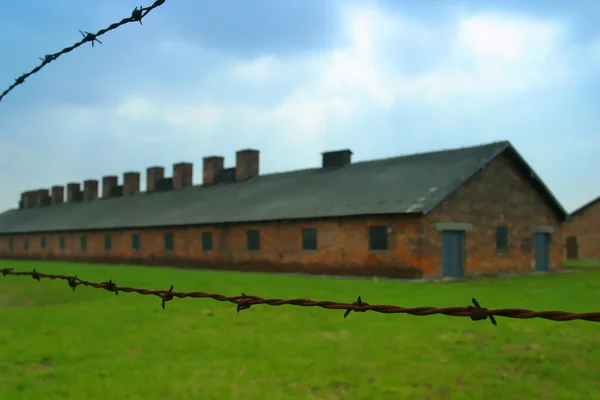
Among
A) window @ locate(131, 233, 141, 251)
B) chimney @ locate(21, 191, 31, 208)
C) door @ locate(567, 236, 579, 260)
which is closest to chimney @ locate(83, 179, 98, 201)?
chimney @ locate(21, 191, 31, 208)

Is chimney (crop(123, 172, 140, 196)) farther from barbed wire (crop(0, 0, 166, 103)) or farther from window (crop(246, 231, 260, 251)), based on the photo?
barbed wire (crop(0, 0, 166, 103))

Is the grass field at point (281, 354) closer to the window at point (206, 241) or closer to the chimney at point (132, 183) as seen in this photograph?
the window at point (206, 241)

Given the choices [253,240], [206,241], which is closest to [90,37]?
[253,240]

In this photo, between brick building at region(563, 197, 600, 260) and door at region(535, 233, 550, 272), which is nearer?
door at region(535, 233, 550, 272)

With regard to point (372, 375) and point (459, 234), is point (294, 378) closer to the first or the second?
point (372, 375)

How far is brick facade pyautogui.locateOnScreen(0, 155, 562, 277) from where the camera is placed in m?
26.2

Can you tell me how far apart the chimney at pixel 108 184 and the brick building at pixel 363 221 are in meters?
14.6

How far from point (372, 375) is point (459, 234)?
67.9ft

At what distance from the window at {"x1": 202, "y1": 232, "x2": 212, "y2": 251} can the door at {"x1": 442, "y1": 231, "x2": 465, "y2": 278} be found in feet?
47.1

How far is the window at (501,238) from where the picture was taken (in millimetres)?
30566

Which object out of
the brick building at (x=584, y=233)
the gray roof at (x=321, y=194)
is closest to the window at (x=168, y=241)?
the gray roof at (x=321, y=194)

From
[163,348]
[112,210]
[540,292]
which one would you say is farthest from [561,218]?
[112,210]

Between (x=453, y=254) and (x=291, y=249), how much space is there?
7.79 meters

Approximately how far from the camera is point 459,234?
28.2 metres
